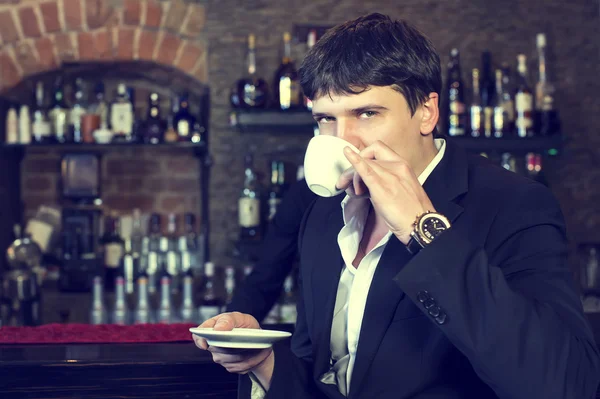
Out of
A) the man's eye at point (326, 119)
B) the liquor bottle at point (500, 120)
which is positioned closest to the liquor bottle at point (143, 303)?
the liquor bottle at point (500, 120)

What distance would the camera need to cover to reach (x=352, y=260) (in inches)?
51.6

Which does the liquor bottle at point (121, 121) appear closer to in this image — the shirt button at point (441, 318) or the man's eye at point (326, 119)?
the man's eye at point (326, 119)

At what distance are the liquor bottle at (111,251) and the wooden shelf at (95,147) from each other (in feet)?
1.14

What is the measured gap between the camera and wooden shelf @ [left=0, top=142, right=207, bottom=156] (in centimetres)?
340

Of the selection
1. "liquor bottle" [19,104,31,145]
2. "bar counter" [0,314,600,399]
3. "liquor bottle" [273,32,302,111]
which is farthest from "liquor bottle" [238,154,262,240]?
"bar counter" [0,314,600,399]

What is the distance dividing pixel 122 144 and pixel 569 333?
2731 millimetres

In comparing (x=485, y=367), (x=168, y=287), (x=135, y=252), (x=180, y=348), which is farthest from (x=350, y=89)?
(x=135, y=252)

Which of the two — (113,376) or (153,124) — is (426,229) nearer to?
(113,376)

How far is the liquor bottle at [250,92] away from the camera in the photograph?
3277 millimetres

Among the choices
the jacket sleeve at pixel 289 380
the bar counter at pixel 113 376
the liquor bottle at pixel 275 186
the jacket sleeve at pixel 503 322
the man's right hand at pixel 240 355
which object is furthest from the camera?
the liquor bottle at pixel 275 186

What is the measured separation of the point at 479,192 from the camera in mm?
1190

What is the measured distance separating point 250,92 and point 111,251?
39.1 inches

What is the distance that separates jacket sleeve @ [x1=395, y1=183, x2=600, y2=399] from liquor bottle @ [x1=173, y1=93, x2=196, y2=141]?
2.60m

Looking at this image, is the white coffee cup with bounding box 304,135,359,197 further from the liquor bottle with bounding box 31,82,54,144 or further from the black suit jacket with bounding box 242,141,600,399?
the liquor bottle with bounding box 31,82,54,144
